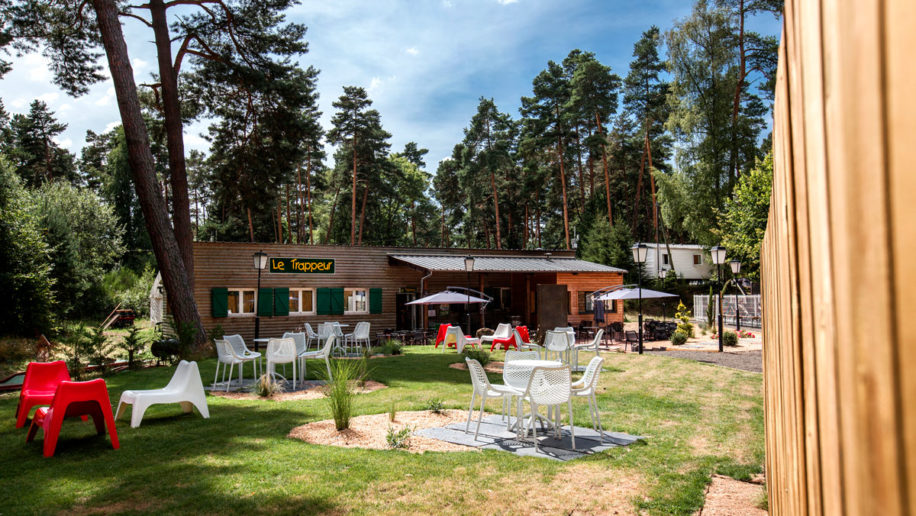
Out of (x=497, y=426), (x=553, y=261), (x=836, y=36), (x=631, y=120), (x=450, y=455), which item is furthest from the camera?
(x=631, y=120)

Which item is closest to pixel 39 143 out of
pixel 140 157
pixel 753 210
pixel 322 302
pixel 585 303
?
pixel 322 302

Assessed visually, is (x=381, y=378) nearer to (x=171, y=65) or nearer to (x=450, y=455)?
(x=450, y=455)

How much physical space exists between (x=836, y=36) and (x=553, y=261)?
25.4 metres

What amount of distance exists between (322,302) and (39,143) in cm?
3266

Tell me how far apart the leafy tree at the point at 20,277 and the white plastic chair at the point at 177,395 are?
8815mm

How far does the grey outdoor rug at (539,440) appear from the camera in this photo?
559cm

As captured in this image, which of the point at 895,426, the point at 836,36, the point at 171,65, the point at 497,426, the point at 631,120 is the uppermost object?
the point at 631,120

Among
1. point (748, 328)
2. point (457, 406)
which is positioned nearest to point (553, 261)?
point (748, 328)

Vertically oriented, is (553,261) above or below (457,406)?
above

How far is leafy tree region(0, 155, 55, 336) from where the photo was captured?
44.1 ft

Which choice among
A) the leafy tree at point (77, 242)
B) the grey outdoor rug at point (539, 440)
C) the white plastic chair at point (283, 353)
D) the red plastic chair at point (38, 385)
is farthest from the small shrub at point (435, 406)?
the leafy tree at point (77, 242)

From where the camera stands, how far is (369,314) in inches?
837

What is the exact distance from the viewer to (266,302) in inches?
761

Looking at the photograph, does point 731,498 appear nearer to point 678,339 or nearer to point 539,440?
point 539,440
